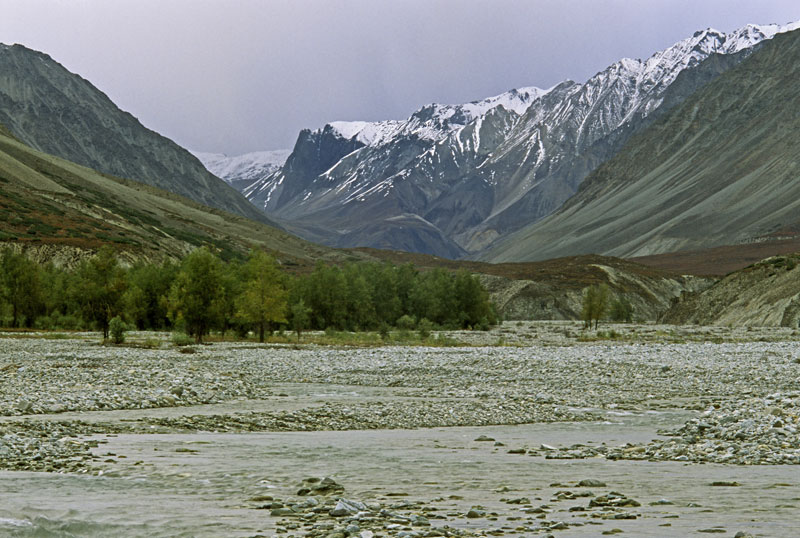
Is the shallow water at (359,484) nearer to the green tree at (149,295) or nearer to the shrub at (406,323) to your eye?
the green tree at (149,295)

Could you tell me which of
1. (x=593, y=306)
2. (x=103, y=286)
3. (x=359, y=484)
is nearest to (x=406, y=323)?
(x=593, y=306)

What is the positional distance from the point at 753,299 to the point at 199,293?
68481 millimetres

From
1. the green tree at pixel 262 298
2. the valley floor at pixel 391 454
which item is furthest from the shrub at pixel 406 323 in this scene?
the valley floor at pixel 391 454

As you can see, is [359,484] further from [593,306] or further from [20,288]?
[593,306]

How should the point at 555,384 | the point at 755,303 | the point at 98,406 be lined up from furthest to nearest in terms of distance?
the point at 755,303 < the point at 555,384 < the point at 98,406

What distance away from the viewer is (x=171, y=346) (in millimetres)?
54188

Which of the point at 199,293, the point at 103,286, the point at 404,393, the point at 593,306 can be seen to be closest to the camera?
the point at 404,393

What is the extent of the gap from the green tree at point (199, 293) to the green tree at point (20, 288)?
28045 millimetres

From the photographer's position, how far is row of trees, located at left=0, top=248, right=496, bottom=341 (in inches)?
2495

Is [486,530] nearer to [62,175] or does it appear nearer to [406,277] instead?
[406,277]

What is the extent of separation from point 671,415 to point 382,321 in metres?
78.1

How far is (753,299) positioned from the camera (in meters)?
95.5

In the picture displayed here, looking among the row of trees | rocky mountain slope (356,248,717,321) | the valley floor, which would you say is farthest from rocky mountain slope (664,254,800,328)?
the valley floor

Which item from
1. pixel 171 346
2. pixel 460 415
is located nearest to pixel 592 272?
pixel 171 346
